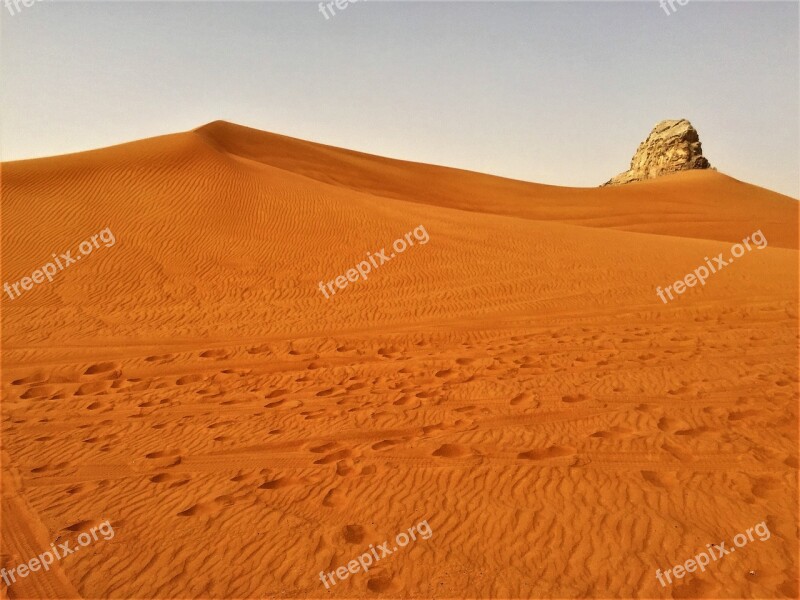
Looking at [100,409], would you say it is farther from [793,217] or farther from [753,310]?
[793,217]

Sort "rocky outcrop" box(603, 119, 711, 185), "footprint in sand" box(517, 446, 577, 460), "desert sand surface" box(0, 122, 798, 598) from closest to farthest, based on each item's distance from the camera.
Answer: "desert sand surface" box(0, 122, 798, 598) → "footprint in sand" box(517, 446, 577, 460) → "rocky outcrop" box(603, 119, 711, 185)

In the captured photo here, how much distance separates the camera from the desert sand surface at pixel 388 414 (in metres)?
4.11

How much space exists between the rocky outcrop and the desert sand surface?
55.0 metres

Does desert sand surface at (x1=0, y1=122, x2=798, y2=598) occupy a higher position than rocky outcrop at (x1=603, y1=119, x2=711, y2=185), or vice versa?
rocky outcrop at (x1=603, y1=119, x2=711, y2=185)

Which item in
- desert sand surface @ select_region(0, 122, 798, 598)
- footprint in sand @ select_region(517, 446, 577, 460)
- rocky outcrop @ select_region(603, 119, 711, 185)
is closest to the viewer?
desert sand surface @ select_region(0, 122, 798, 598)

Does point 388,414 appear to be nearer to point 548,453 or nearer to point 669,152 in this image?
point 548,453

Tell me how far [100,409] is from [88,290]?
6802 millimetres

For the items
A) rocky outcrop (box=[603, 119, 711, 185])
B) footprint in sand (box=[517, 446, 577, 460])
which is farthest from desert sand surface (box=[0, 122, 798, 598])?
rocky outcrop (box=[603, 119, 711, 185])

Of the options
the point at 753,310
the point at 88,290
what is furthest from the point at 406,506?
the point at 88,290

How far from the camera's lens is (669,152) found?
64.8 m

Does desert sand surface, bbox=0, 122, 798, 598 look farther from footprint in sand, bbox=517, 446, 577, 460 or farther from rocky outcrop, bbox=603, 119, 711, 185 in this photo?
rocky outcrop, bbox=603, 119, 711, 185

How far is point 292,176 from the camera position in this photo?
25219mm

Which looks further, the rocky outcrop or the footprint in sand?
the rocky outcrop

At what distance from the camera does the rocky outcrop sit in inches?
2484
